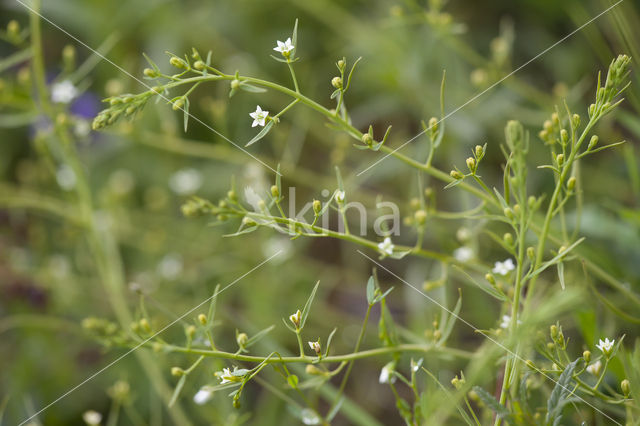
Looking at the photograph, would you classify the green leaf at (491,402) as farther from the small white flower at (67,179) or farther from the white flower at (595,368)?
the small white flower at (67,179)

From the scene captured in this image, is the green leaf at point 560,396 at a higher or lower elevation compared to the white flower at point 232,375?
lower

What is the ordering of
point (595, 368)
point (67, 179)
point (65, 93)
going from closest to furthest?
1. point (595, 368)
2. point (65, 93)
3. point (67, 179)

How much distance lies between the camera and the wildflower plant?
1.95 feet

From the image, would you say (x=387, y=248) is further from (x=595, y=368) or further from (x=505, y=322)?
(x=595, y=368)

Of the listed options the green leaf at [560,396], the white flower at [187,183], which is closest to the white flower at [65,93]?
the white flower at [187,183]

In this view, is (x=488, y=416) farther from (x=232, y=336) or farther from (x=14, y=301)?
(x=14, y=301)

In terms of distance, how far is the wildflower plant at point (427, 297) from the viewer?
59cm

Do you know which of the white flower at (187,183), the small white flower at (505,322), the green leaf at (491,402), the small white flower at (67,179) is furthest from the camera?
the white flower at (187,183)

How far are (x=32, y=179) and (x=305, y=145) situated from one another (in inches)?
30.2

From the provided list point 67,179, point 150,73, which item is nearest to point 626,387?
point 150,73

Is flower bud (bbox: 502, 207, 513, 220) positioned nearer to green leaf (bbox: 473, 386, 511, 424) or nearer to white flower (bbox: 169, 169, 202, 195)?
green leaf (bbox: 473, 386, 511, 424)

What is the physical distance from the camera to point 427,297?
910 mm

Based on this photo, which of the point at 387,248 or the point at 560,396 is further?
the point at 387,248

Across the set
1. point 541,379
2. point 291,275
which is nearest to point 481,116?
point 291,275
